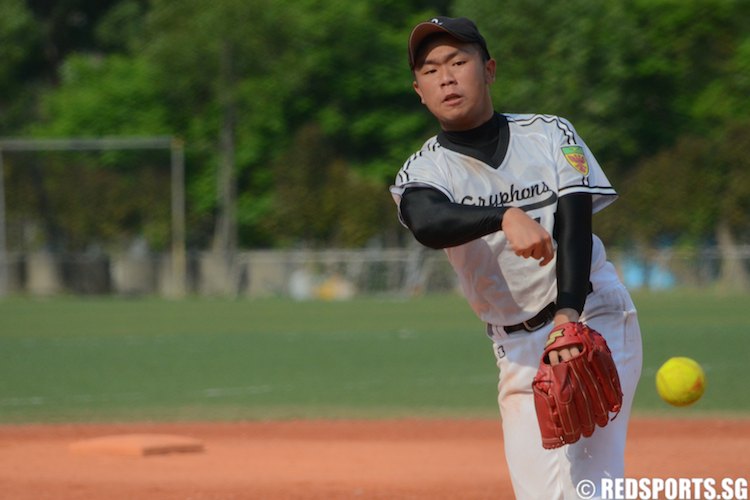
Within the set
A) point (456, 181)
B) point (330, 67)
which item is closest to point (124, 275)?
point (330, 67)

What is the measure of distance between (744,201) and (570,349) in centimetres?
2795

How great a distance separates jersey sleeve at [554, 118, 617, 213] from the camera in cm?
379

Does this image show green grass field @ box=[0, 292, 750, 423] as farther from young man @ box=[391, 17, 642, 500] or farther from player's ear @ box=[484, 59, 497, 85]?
player's ear @ box=[484, 59, 497, 85]

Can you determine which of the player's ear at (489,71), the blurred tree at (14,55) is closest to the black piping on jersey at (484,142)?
the player's ear at (489,71)

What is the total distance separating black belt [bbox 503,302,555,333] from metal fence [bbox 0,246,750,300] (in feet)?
88.0

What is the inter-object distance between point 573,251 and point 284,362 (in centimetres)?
1156

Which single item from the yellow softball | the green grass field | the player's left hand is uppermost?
the player's left hand

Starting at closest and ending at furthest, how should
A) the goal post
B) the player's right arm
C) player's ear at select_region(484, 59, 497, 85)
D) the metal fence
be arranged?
the player's right arm → player's ear at select_region(484, 59, 497, 85) → the metal fence → the goal post

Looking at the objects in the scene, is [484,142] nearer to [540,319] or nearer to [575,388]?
[540,319]

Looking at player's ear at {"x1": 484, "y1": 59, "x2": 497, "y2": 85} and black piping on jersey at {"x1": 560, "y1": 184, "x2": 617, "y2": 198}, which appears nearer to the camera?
black piping on jersey at {"x1": 560, "y1": 184, "x2": 617, "y2": 198}

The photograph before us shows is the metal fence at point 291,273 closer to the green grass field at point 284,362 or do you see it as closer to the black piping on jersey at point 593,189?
the green grass field at point 284,362

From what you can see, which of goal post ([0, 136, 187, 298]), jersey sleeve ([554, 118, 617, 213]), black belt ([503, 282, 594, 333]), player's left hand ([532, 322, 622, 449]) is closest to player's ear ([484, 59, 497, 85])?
jersey sleeve ([554, 118, 617, 213])

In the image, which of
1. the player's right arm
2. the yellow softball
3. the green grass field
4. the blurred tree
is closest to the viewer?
the player's right arm

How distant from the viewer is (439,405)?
11.4 metres
